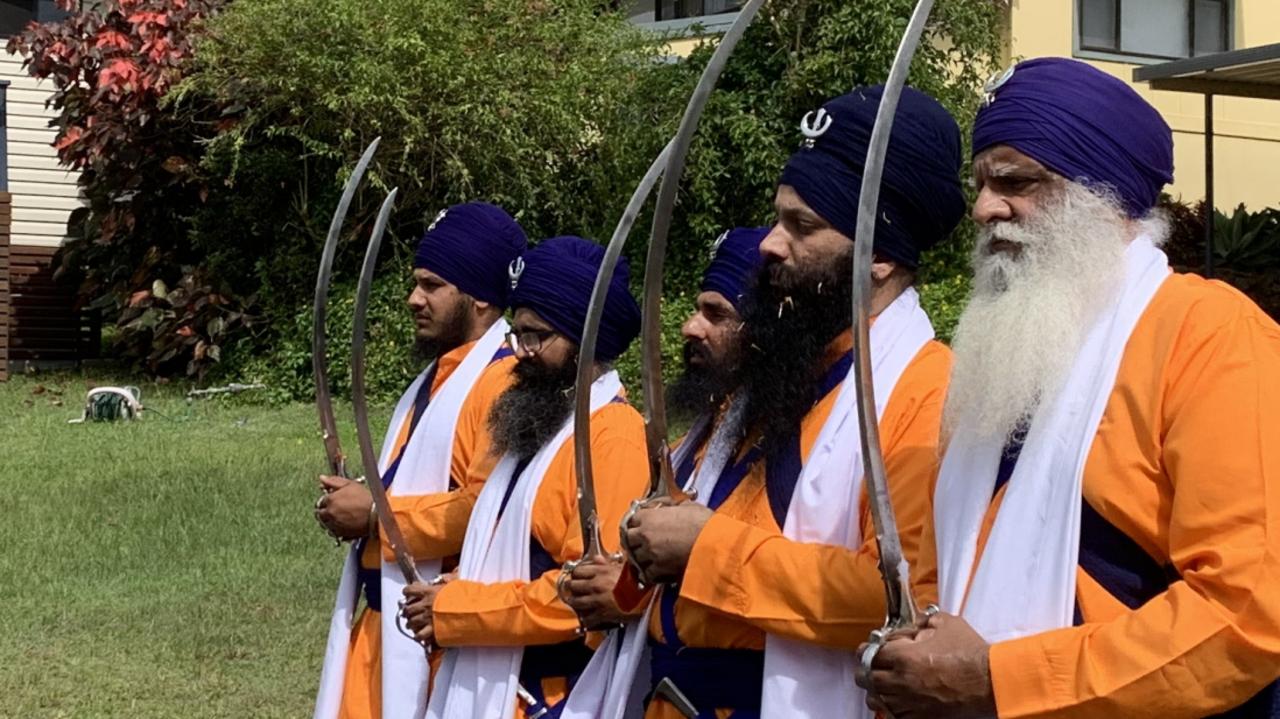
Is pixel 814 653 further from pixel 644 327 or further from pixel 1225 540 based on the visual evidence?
pixel 1225 540

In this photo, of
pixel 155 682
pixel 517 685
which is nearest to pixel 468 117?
pixel 155 682

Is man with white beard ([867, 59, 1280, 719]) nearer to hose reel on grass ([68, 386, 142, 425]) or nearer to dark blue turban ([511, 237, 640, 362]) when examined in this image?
dark blue turban ([511, 237, 640, 362])

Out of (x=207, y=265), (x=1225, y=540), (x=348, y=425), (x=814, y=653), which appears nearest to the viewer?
(x=1225, y=540)

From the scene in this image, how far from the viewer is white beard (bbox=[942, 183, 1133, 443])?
2.31 meters

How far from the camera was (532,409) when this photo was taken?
12.7 feet

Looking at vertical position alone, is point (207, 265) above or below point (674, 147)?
below

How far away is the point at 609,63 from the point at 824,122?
40.0 ft

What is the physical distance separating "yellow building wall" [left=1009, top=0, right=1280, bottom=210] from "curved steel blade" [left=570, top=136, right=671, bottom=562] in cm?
1315

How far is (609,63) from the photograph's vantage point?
49.4 feet

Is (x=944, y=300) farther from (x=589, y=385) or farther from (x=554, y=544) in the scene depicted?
(x=589, y=385)

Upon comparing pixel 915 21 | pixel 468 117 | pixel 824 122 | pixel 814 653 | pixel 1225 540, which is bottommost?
pixel 468 117

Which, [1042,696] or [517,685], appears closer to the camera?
[1042,696]

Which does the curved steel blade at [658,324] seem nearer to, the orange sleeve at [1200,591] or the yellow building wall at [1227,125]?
the orange sleeve at [1200,591]

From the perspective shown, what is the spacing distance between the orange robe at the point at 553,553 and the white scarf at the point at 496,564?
0.03 m
